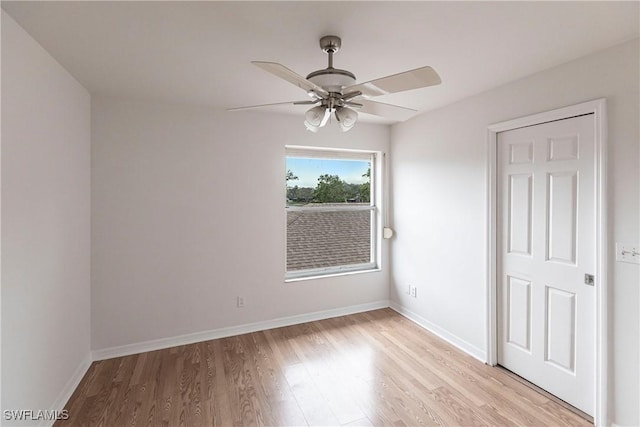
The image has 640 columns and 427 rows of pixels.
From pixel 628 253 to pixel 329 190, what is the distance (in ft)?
8.91

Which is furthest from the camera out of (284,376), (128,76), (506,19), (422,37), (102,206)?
(102,206)

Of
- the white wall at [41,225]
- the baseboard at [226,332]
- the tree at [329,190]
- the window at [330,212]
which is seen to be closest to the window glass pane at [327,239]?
the window at [330,212]

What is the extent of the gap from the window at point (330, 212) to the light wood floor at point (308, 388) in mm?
1001

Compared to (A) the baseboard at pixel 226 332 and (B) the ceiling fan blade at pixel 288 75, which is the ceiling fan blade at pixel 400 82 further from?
(A) the baseboard at pixel 226 332

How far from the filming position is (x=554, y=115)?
2135mm

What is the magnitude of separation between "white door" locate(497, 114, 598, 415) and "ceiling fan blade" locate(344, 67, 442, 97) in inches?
52.1

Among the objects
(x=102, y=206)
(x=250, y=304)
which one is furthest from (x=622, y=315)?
(x=102, y=206)

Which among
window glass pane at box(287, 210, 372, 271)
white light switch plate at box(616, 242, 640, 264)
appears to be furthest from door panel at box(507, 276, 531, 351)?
window glass pane at box(287, 210, 372, 271)

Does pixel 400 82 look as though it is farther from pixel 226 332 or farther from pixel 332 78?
pixel 226 332

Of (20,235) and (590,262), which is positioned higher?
(20,235)

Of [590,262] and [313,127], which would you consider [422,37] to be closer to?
[313,127]

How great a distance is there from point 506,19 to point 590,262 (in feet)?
5.44

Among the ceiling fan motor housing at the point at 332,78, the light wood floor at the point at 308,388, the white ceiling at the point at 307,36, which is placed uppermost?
the white ceiling at the point at 307,36

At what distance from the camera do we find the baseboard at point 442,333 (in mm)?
2758
